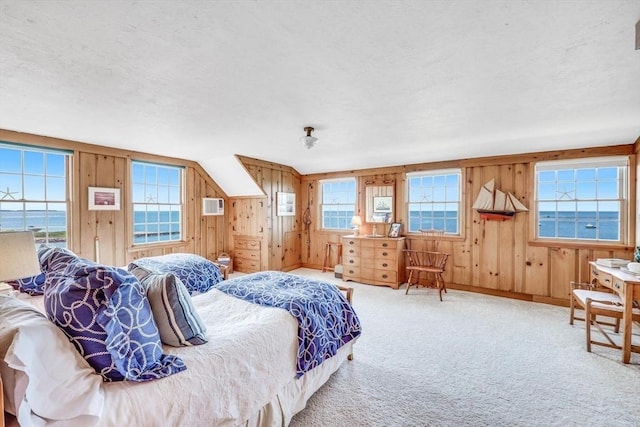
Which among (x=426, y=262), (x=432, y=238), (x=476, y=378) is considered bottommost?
(x=476, y=378)

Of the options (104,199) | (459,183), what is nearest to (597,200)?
(459,183)

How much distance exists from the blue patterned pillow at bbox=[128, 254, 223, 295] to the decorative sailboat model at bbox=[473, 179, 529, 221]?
4.17m

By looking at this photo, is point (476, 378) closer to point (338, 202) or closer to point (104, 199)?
point (338, 202)

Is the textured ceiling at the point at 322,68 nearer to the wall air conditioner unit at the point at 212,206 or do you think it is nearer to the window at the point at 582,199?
the window at the point at 582,199

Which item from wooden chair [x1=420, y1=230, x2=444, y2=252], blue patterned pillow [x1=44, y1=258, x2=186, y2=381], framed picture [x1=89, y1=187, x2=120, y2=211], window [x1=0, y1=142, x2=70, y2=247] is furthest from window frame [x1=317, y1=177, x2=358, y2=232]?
blue patterned pillow [x1=44, y1=258, x2=186, y2=381]

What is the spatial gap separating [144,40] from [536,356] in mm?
3961

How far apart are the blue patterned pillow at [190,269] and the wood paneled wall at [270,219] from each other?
201cm

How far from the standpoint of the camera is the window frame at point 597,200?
3732mm

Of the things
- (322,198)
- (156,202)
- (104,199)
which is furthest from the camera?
(322,198)

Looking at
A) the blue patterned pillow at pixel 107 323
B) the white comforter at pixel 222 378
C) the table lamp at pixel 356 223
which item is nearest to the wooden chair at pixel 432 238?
the table lamp at pixel 356 223

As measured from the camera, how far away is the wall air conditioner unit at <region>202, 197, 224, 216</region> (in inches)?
221

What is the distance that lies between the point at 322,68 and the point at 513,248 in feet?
13.9

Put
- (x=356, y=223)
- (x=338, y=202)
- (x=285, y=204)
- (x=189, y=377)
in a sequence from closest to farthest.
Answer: (x=189, y=377) < (x=356, y=223) < (x=285, y=204) < (x=338, y=202)

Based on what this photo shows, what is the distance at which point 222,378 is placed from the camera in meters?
1.45
